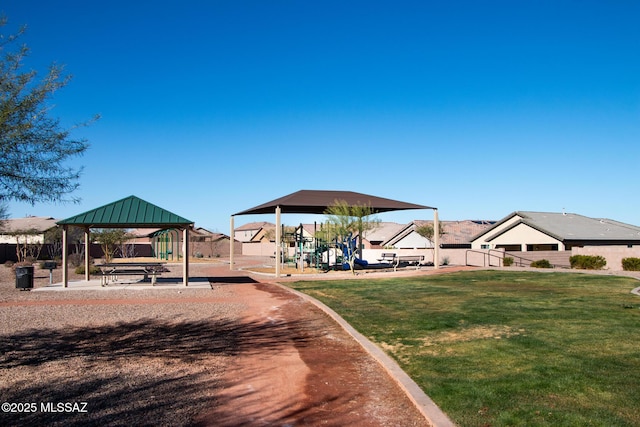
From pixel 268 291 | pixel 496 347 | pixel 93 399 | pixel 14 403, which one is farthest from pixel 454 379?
pixel 268 291

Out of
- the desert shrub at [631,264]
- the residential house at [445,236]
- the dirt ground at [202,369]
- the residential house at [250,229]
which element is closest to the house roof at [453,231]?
the residential house at [445,236]

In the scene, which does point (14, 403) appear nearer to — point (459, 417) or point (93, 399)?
point (93, 399)

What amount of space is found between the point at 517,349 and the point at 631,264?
22.7m

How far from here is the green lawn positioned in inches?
210

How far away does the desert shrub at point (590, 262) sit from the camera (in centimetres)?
2795

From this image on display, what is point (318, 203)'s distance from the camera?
30312mm

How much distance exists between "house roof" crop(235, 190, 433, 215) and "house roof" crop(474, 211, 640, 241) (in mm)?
11792

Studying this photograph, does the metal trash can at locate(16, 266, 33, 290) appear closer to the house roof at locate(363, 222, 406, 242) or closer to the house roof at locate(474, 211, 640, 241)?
the house roof at locate(474, 211, 640, 241)

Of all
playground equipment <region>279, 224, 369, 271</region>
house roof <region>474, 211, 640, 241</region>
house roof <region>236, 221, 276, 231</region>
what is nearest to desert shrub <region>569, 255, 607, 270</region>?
house roof <region>474, 211, 640, 241</region>

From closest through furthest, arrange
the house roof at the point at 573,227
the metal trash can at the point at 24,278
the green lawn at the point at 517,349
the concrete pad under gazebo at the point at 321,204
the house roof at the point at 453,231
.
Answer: the green lawn at the point at 517,349, the metal trash can at the point at 24,278, the concrete pad under gazebo at the point at 321,204, the house roof at the point at 573,227, the house roof at the point at 453,231

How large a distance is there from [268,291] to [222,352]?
10.1m

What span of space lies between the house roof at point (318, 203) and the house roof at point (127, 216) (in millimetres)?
8472

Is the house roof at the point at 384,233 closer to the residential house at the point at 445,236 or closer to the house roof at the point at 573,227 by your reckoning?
the residential house at the point at 445,236

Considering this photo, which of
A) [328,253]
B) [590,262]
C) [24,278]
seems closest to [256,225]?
[328,253]
